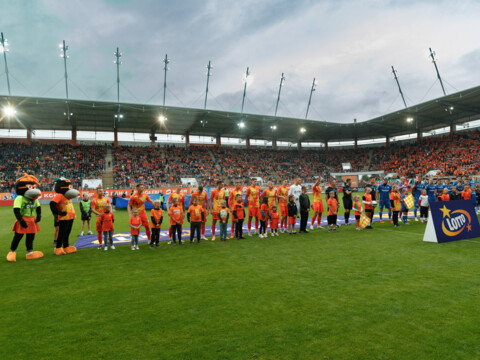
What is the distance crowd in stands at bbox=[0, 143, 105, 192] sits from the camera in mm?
32062

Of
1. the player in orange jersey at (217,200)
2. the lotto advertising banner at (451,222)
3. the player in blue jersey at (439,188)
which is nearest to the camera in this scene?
the lotto advertising banner at (451,222)

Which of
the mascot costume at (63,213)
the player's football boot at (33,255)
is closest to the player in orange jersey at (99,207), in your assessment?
the mascot costume at (63,213)

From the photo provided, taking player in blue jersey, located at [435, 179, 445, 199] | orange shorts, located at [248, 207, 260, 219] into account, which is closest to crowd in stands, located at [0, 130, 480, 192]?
player in blue jersey, located at [435, 179, 445, 199]

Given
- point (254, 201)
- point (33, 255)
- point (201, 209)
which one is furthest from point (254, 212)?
point (33, 255)

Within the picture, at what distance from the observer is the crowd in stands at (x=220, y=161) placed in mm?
33438

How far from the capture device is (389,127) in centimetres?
4566

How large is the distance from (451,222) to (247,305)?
7302 mm

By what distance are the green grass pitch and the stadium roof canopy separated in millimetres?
28692

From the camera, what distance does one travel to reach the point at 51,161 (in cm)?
3434

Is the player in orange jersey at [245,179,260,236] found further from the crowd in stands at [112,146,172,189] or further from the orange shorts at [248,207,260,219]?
the crowd in stands at [112,146,172,189]

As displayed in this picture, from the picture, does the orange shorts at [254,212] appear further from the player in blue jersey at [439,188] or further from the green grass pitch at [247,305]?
the player in blue jersey at [439,188]

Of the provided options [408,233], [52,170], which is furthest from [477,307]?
[52,170]

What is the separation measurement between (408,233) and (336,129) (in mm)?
40480

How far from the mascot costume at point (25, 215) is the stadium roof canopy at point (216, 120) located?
84.6 feet
